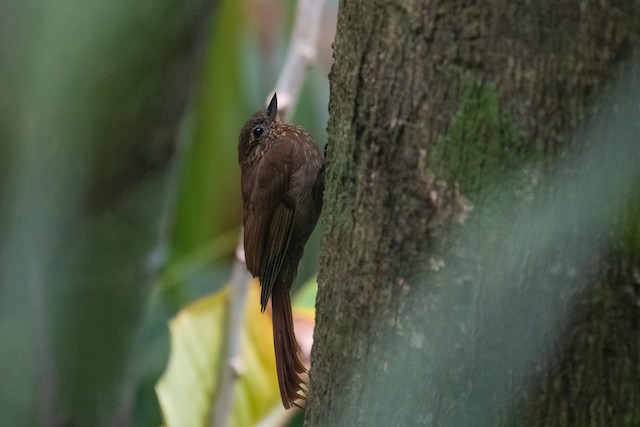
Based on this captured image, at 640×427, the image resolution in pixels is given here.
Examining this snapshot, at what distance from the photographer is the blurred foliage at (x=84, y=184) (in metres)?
1.68

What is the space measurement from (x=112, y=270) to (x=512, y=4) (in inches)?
46.7

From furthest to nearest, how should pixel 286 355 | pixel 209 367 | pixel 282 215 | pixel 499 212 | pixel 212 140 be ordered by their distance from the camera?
pixel 212 140 < pixel 209 367 < pixel 282 215 < pixel 286 355 < pixel 499 212

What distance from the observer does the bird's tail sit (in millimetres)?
1865

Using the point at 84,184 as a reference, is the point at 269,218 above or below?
below

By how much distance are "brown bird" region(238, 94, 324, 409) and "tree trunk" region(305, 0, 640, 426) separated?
3.07ft

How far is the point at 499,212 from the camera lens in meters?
0.94

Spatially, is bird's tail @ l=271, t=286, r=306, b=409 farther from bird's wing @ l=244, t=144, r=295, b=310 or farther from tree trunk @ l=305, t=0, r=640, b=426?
tree trunk @ l=305, t=0, r=640, b=426

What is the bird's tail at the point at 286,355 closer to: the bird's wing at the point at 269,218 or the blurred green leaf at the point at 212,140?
the bird's wing at the point at 269,218

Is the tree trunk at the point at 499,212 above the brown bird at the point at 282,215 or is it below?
above

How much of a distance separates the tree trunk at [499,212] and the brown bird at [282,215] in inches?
36.9

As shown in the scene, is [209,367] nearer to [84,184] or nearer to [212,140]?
[84,184]

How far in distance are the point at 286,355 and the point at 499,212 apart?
1076 millimetres

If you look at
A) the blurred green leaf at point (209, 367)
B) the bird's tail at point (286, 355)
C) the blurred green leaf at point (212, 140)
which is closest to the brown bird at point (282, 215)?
the bird's tail at point (286, 355)

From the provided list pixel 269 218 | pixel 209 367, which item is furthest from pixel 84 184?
pixel 209 367
